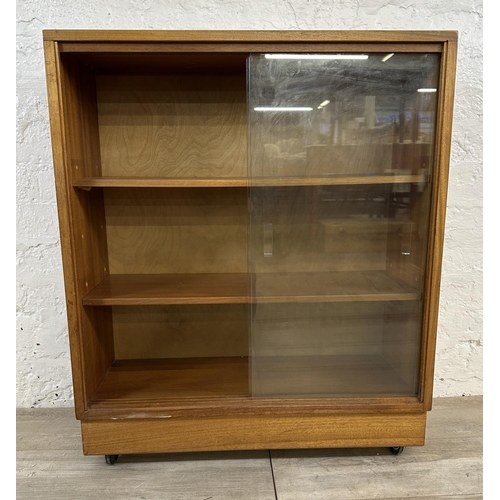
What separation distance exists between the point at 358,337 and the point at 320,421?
1.00 ft

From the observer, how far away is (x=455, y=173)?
1.64 m

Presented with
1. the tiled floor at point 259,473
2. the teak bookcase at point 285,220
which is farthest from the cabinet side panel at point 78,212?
the tiled floor at point 259,473

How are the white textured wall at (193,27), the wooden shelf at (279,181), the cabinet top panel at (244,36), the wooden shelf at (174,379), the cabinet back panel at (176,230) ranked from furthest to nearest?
the cabinet back panel at (176,230)
the white textured wall at (193,27)
the wooden shelf at (174,379)
the wooden shelf at (279,181)
the cabinet top panel at (244,36)

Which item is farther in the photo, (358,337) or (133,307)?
(133,307)

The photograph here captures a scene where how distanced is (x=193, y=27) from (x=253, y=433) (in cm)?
146

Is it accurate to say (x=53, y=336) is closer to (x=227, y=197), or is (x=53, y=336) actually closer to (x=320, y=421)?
(x=227, y=197)

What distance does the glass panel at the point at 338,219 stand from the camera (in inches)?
49.4

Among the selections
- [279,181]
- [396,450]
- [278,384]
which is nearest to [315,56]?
[279,181]

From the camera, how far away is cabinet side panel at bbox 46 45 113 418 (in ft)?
3.95

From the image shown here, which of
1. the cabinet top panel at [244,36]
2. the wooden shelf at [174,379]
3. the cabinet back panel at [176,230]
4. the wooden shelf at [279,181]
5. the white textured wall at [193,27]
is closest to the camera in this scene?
the cabinet top panel at [244,36]

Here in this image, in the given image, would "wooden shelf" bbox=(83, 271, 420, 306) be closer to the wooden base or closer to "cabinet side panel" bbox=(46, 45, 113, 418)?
"cabinet side panel" bbox=(46, 45, 113, 418)

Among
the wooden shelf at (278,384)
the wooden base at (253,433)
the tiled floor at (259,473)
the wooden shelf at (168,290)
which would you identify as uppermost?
the wooden shelf at (168,290)

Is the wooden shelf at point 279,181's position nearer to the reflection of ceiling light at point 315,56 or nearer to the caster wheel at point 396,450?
the reflection of ceiling light at point 315,56

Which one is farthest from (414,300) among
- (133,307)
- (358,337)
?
(133,307)
